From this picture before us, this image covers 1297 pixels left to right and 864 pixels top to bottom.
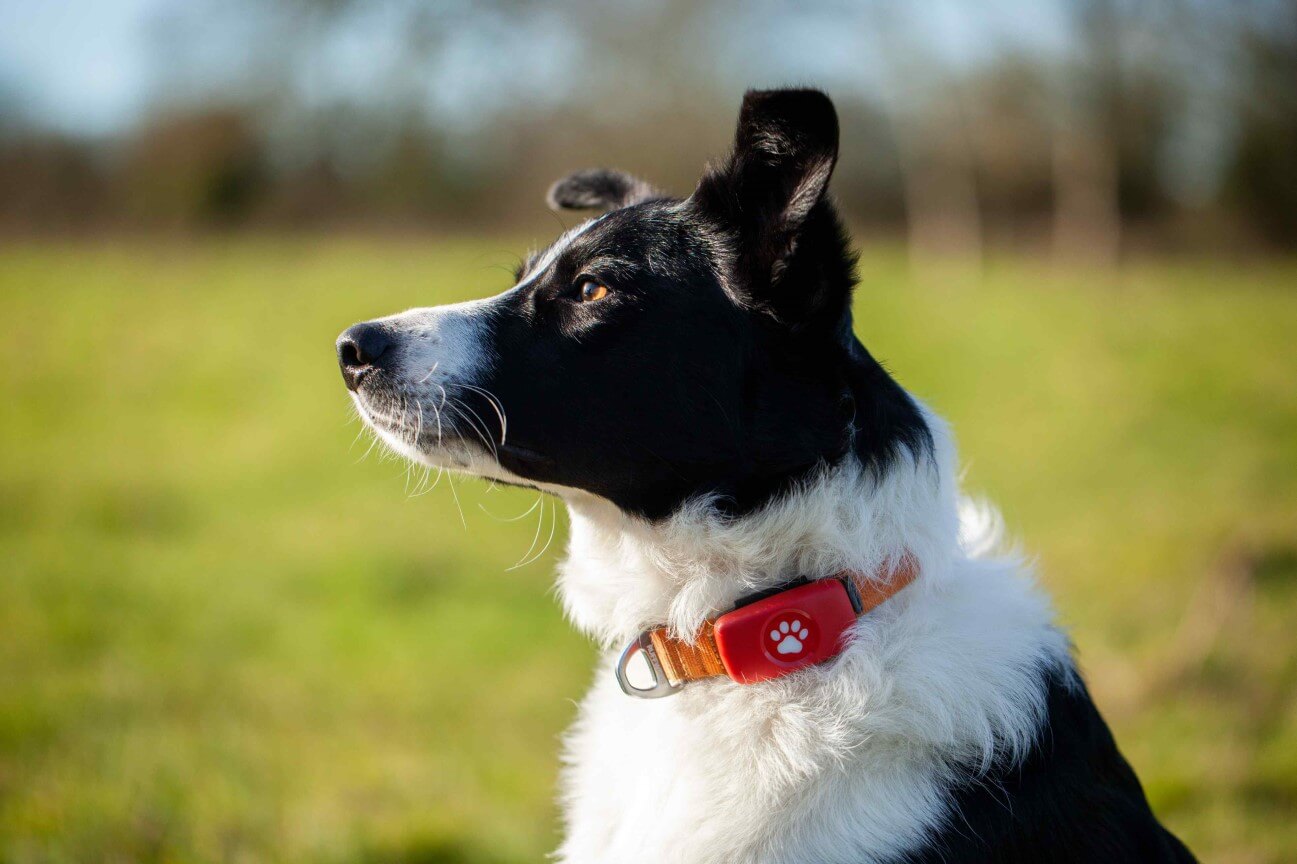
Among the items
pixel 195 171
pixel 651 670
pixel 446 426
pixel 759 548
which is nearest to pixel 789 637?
pixel 759 548

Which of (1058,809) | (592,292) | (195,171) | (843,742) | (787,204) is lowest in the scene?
(195,171)

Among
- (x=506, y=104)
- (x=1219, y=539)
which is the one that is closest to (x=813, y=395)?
(x=1219, y=539)

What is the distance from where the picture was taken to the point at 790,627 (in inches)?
82.5

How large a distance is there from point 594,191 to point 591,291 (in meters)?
0.76

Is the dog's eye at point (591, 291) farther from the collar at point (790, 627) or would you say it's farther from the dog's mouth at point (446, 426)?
the collar at point (790, 627)

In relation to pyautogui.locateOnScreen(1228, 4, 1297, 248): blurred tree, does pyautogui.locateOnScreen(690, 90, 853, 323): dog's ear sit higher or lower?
higher

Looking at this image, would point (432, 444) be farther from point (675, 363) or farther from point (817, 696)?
point (817, 696)

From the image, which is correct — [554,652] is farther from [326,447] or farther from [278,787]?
Result: [326,447]

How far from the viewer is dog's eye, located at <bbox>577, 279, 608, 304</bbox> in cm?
244

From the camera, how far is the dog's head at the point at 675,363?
7.40 ft

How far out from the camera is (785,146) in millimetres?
2217

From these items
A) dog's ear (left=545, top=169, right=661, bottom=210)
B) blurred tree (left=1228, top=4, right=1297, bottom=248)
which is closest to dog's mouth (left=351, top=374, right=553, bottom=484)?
dog's ear (left=545, top=169, right=661, bottom=210)

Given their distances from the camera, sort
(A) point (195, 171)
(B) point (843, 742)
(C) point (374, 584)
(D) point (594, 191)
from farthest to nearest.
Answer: (A) point (195, 171) → (C) point (374, 584) → (D) point (594, 191) → (B) point (843, 742)

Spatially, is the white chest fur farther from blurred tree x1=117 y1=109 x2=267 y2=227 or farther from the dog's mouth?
blurred tree x1=117 y1=109 x2=267 y2=227
